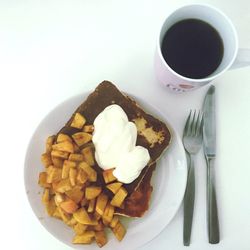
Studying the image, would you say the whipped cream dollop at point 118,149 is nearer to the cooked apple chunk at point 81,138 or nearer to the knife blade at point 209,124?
the cooked apple chunk at point 81,138

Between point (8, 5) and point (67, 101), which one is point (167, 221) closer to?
point (67, 101)

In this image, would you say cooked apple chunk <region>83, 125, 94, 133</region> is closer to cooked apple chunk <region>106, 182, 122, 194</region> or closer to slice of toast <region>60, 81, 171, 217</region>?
slice of toast <region>60, 81, 171, 217</region>

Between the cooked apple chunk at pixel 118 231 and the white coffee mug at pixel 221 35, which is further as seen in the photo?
the cooked apple chunk at pixel 118 231

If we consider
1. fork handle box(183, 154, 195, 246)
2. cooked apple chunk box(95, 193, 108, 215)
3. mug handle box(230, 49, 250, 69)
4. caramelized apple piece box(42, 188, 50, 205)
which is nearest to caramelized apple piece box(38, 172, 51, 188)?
caramelized apple piece box(42, 188, 50, 205)

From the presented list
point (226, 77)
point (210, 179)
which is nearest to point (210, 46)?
point (226, 77)

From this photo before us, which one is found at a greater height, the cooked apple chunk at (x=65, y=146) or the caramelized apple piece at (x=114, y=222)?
the cooked apple chunk at (x=65, y=146)

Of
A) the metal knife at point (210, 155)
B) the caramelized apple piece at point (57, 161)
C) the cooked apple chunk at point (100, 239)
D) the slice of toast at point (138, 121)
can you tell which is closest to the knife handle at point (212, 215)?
the metal knife at point (210, 155)
